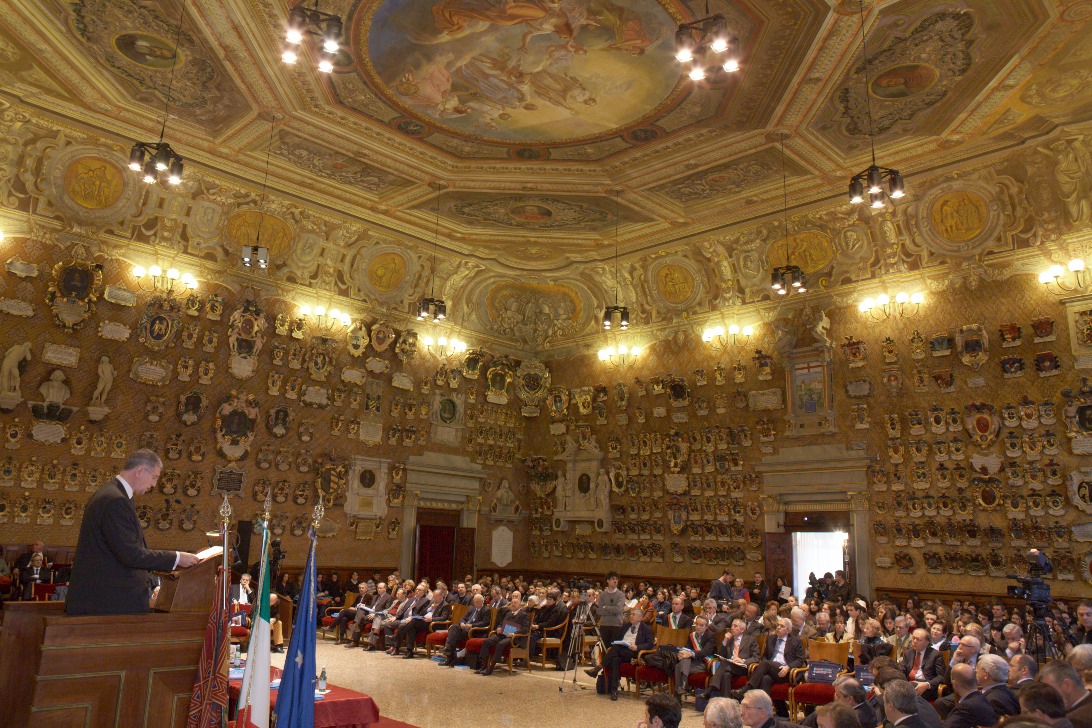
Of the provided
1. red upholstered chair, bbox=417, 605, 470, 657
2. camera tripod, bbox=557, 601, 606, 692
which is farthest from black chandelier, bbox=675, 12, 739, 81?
red upholstered chair, bbox=417, 605, 470, 657

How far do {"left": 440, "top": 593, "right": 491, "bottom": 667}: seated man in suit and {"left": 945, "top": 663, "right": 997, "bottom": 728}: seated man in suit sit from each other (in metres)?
9.57

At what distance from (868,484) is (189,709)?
648 inches

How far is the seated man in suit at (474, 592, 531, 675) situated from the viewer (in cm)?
1334

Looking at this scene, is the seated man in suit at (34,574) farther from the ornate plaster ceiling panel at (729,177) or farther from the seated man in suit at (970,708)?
the ornate plaster ceiling panel at (729,177)

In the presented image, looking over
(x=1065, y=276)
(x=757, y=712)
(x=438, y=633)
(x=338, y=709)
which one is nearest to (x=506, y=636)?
(x=438, y=633)

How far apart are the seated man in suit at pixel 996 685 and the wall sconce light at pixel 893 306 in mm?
13112

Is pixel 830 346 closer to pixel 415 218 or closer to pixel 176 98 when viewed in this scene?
pixel 415 218

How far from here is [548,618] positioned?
575 inches

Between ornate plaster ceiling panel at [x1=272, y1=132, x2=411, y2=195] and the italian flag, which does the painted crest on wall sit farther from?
the italian flag

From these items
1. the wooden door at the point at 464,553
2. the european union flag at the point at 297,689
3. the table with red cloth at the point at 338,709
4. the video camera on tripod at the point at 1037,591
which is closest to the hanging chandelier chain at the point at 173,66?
the table with red cloth at the point at 338,709

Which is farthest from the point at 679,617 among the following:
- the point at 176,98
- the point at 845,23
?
the point at 176,98

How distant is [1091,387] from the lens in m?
15.2

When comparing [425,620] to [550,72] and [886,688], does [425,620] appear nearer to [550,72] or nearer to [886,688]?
[550,72]

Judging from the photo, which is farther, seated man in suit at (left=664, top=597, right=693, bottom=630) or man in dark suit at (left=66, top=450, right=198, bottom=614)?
seated man in suit at (left=664, top=597, right=693, bottom=630)
